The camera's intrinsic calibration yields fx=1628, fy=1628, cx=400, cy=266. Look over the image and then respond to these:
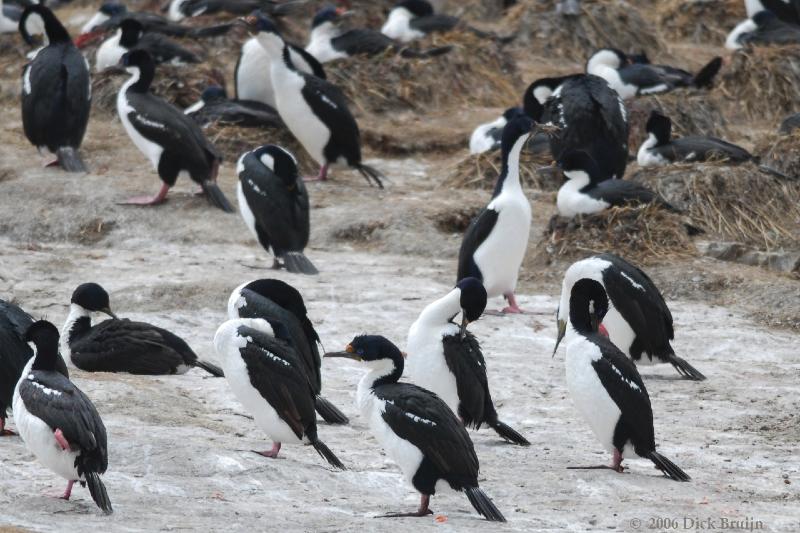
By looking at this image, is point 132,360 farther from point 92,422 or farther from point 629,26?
point 629,26

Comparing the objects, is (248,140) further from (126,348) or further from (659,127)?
(126,348)

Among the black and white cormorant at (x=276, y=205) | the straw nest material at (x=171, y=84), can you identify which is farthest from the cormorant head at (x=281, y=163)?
the straw nest material at (x=171, y=84)

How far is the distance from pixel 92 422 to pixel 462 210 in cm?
841

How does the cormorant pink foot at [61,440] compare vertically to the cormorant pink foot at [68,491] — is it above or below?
above

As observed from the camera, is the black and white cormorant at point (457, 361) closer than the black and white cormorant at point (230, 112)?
Yes

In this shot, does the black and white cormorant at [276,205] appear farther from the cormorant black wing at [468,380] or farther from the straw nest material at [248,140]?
the cormorant black wing at [468,380]

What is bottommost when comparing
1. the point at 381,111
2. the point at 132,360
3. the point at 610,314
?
the point at 381,111

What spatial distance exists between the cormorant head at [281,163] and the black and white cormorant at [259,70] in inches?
133

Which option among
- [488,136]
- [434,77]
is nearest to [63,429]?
[488,136]

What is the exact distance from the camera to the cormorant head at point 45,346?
7.80 meters

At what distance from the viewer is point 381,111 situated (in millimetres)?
19328

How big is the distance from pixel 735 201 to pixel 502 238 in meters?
3.55

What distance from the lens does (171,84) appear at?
61.0 ft

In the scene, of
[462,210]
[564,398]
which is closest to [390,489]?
[564,398]
